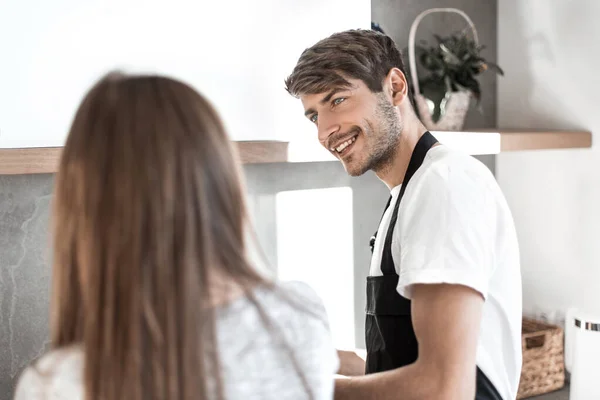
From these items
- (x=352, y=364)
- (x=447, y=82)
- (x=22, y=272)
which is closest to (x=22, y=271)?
(x=22, y=272)

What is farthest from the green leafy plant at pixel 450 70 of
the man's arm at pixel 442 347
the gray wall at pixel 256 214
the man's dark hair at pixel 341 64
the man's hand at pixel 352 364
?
the man's arm at pixel 442 347

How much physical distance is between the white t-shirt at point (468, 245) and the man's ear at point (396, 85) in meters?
0.16

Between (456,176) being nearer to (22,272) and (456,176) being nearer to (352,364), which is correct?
(352,364)

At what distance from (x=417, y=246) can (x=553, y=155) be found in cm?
141

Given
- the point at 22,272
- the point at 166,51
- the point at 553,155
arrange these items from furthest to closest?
the point at 553,155, the point at 22,272, the point at 166,51

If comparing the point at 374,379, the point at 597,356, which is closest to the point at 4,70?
the point at 374,379

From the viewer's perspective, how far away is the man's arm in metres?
1.01

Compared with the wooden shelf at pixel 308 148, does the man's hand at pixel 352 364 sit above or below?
below

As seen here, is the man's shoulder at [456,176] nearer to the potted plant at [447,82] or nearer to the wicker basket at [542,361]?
the potted plant at [447,82]

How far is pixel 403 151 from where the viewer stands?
1.33m

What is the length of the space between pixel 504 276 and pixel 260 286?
1.87 feet

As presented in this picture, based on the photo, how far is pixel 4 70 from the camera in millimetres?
1318

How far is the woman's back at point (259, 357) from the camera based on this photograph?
68 centimetres

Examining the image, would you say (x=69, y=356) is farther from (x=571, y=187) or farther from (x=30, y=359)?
(x=571, y=187)
